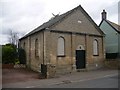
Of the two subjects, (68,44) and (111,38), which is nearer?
(68,44)

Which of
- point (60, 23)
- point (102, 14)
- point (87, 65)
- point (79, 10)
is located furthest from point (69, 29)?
point (102, 14)

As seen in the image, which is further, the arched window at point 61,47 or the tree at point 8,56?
the tree at point 8,56

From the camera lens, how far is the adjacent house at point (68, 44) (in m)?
22.9

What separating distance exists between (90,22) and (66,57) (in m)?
6.32

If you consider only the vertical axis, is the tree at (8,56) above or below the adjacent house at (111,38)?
below

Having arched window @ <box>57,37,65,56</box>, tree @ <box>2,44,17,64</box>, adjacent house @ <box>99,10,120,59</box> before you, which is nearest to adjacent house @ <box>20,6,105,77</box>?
arched window @ <box>57,37,65,56</box>

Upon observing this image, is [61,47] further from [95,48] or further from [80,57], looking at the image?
[95,48]

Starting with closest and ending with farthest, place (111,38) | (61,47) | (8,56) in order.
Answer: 1. (61,47)
2. (8,56)
3. (111,38)

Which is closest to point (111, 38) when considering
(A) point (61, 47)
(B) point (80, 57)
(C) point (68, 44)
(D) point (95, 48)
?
(D) point (95, 48)

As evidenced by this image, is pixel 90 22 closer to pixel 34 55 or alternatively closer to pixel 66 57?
pixel 66 57

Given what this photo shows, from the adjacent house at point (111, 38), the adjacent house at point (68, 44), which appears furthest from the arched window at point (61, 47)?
the adjacent house at point (111, 38)

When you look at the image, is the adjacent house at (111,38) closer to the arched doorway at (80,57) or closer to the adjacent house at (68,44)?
the adjacent house at (68,44)

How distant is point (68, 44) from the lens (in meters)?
24.2

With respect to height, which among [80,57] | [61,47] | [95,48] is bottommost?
[80,57]
